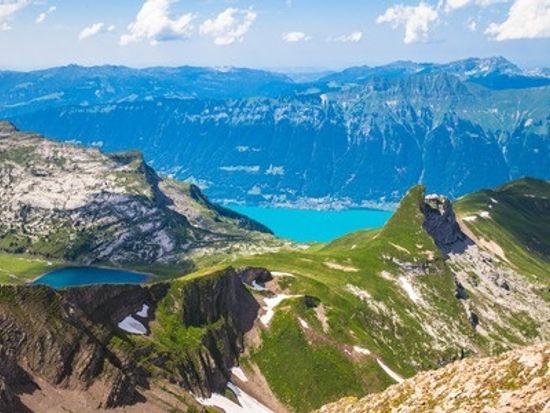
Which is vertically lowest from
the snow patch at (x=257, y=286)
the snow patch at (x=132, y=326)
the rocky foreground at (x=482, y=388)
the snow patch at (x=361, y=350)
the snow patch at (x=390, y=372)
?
the snow patch at (x=390, y=372)

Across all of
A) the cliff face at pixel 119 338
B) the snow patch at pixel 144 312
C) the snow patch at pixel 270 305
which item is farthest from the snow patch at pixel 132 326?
the snow patch at pixel 270 305

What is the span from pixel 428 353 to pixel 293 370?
5830 cm

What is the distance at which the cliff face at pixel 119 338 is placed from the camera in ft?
341

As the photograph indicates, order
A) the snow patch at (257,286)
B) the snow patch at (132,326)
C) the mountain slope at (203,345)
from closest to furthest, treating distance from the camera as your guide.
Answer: the mountain slope at (203,345)
the snow patch at (132,326)
the snow patch at (257,286)

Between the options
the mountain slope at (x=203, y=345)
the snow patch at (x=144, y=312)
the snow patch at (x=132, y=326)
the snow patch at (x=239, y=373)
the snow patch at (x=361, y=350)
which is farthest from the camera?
the snow patch at (x=361, y=350)

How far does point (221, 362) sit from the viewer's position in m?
143

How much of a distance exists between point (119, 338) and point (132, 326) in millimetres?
11313

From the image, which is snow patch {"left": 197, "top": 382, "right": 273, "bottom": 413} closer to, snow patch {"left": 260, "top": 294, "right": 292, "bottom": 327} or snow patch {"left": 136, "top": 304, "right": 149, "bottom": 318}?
snow patch {"left": 136, "top": 304, "right": 149, "bottom": 318}

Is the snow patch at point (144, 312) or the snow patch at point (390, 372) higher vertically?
the snow patch at point (144, 312)

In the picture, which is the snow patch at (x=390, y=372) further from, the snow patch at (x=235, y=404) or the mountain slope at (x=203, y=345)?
the snow patch at (x=235, y=404)

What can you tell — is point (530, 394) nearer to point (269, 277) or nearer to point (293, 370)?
point (293, 370)

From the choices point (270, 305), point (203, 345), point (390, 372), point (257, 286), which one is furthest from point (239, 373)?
point (257, 286)

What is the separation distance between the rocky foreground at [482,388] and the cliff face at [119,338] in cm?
5696

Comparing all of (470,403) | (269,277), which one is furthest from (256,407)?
(470,403)
